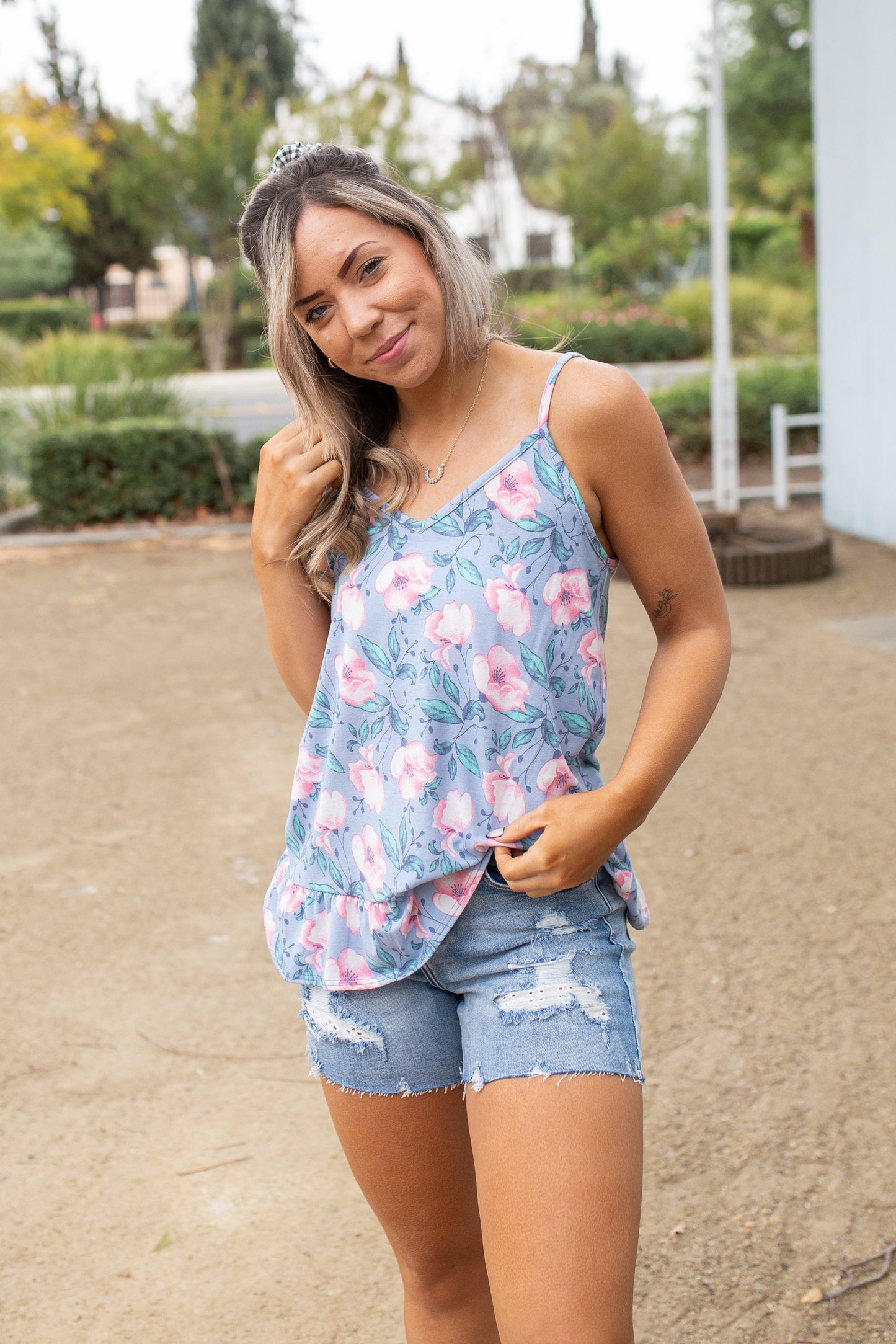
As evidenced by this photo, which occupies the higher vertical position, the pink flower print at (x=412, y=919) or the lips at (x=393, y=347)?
the lips at (x=393, y=347)

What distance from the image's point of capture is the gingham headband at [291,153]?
1.63 m

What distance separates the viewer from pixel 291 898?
1673 mm

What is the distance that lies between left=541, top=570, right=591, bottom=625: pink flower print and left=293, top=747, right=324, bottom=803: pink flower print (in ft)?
1.28

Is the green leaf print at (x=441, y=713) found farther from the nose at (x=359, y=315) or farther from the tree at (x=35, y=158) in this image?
the tree at (x=35, y=158)

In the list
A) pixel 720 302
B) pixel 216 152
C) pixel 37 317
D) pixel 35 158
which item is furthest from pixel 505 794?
pixel 37 317

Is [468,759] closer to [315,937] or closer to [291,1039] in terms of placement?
[315,937]

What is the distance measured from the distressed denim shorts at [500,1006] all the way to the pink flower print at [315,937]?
4 centimetres

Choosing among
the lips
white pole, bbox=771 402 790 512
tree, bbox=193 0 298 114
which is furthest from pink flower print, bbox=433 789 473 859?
tree, bbox=193 0 298 114

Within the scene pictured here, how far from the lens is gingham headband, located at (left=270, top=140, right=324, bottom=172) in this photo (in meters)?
1.63

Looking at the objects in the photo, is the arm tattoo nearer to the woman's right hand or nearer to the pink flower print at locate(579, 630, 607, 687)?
the pink flower print at locate(579, 630, 607, 687)

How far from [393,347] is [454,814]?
0.58 metres

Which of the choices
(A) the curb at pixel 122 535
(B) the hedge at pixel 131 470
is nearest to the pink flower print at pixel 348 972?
(A) the curb at pixel 122 535

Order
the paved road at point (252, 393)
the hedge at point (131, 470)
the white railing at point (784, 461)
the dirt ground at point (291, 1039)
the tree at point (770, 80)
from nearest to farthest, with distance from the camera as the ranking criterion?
1. the dirt ground at point (291, 1039)
2. the white railing at point (784, 461)
3. the hedge at point (131, 470)
4. the paved road at point (252, 393)
5. the tree at point (770, 80)

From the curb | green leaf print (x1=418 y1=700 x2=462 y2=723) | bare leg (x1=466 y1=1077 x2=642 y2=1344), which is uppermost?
green leaf print (x1=418 y1=700 x2=462 y2=723)
